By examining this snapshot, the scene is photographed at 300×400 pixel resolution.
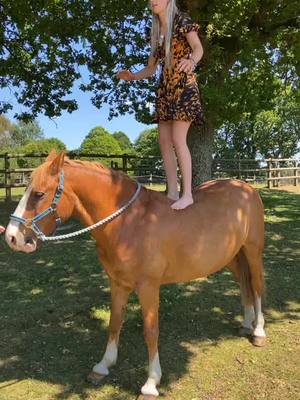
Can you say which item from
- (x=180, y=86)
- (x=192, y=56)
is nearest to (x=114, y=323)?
(x=180, y=86)

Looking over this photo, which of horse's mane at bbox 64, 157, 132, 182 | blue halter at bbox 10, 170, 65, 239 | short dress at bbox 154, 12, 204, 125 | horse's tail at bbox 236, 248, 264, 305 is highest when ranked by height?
short dress at bbox 154, 12, 204, 125

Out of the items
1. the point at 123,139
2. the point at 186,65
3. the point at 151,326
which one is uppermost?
the point at 123,139

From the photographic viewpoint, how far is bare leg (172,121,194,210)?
4074 mm

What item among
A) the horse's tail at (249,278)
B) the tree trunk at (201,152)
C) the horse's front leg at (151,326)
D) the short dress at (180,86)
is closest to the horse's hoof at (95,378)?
the horse's front leg at (151,326)

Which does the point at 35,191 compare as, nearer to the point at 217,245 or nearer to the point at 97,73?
the point at 217,245

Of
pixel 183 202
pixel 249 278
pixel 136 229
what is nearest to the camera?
pixel 136 229

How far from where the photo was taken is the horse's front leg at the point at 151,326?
151 inches

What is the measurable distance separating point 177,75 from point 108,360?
8.46 feet

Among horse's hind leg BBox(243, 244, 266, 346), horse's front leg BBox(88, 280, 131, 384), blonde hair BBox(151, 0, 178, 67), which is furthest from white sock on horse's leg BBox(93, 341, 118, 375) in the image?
blonde hair BBox(151, 0, 178, 67)

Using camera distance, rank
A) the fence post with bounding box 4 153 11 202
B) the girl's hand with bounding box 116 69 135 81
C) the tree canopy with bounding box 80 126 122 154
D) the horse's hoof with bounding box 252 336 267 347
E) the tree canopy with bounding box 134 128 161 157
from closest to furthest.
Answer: the girl's hand with bounding box 116 69 135 81 < the horse's hoof with bounding box 252 336 267 347 < the fence post with bounding box 4 153 11 202 < the tree canopy with bounding box 134 128 161 157 < the tree canopy with bounding box 80 126 122 154

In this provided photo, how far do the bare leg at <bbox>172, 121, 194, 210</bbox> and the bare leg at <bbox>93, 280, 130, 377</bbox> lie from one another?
2.85 feet

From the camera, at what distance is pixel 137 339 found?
197 inches

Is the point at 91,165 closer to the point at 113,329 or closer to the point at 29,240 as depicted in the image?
the point at 29,240

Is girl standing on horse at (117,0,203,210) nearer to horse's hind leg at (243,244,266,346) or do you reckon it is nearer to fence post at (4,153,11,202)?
horse's hind leg at (243,244,266,346)
